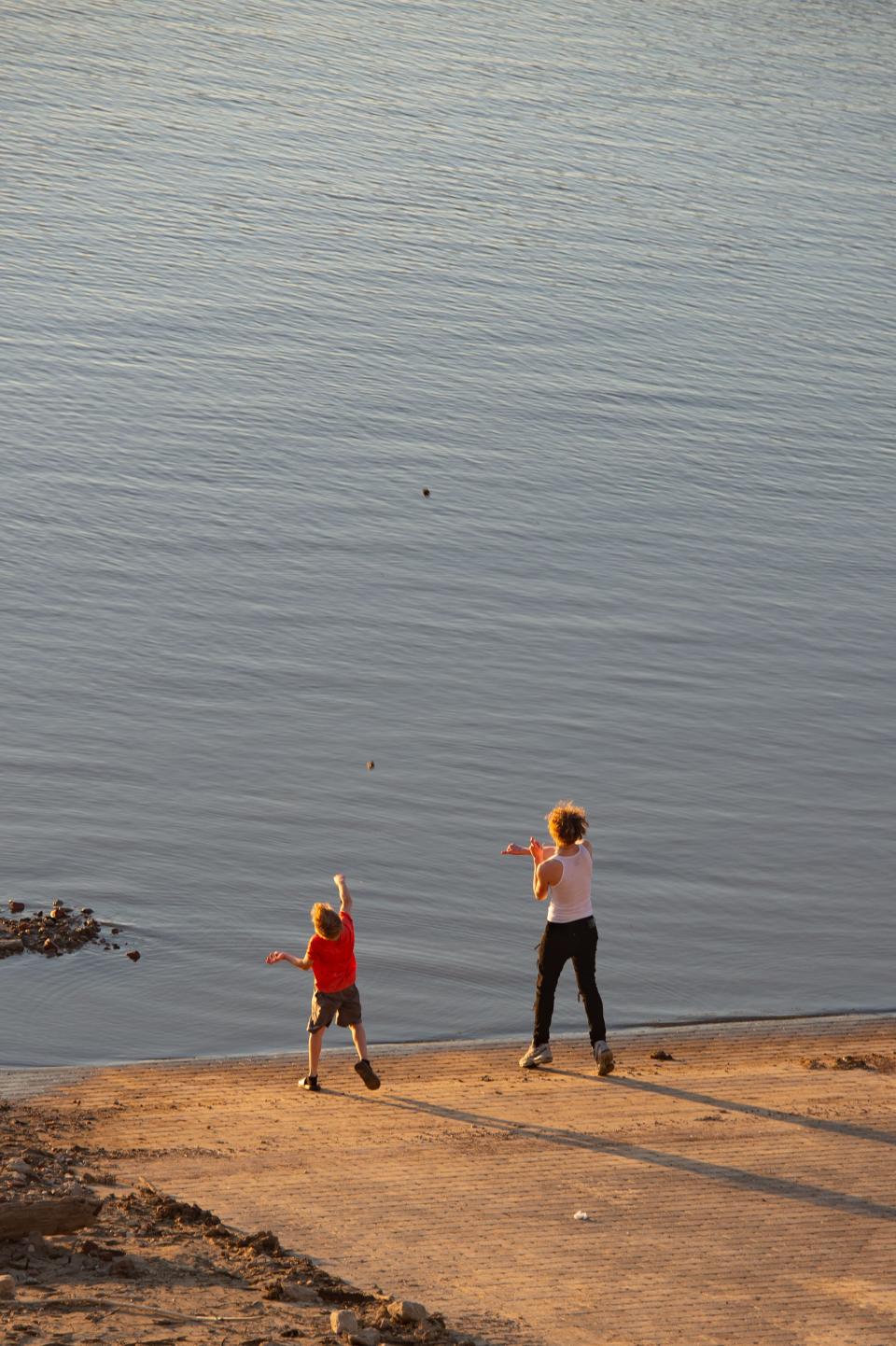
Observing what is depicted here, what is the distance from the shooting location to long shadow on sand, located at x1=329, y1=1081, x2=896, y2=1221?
8578 millimetres

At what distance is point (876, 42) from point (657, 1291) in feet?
140

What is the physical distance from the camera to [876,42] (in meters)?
44.4

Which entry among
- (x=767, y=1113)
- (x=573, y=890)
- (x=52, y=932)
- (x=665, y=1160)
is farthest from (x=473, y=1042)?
(x=52, y=932)

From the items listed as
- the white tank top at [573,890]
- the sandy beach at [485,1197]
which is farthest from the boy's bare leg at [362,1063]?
the white tank top at [573,890]

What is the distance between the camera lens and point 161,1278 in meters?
6.96

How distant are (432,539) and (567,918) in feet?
33.8

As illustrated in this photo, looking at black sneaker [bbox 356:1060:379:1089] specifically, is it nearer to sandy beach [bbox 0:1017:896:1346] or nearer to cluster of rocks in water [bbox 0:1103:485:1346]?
sandy beach [bbox 0:1017:896:1346]

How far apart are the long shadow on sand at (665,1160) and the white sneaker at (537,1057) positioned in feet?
2.70

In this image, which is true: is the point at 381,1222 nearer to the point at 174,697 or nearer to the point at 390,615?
the point at 174,697

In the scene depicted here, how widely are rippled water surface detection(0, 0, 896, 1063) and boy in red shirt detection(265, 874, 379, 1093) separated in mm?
1299

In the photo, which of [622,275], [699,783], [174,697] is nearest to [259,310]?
[622,275]

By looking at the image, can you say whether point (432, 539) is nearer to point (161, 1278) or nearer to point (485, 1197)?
point (485, 1197)

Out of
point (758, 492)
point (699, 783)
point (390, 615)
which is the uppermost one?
point (758, 492)

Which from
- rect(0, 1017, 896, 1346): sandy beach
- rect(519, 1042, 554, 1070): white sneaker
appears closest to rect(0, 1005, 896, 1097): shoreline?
rect(0, 1017, 896, 1346): sandy beach
